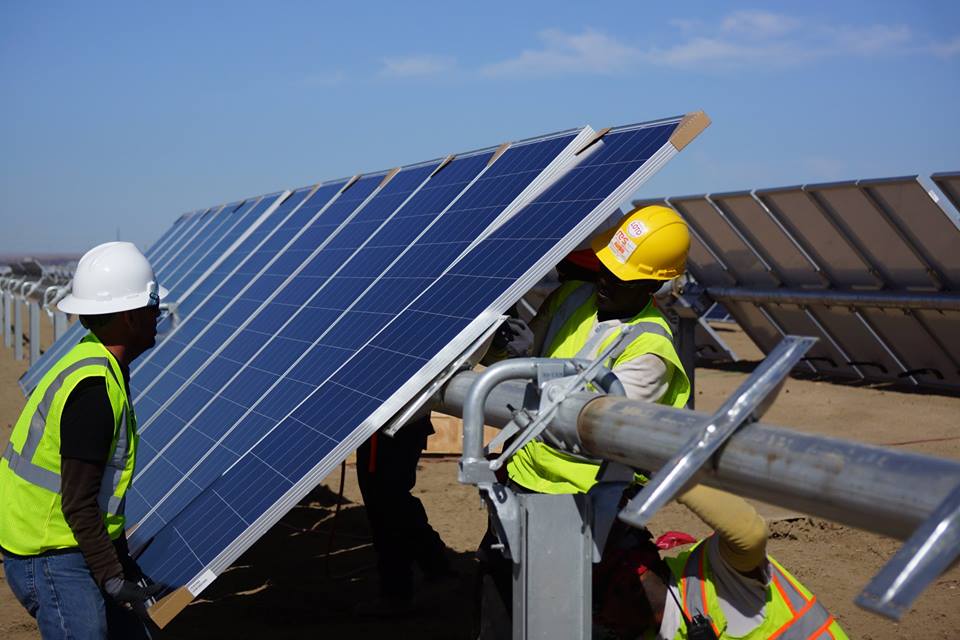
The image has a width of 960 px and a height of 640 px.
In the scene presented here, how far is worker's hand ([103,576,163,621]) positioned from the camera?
384 cm

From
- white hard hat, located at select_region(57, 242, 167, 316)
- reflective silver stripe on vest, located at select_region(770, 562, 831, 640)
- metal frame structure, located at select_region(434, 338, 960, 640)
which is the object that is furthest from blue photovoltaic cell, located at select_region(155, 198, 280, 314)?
metal frame structure, located at select_region(434, 338, 960, 640)

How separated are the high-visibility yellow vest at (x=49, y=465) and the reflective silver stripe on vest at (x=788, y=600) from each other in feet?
6.48

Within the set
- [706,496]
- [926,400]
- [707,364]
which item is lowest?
[707,364]

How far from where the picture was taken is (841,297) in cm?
1446

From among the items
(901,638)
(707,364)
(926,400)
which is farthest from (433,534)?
(707,364)

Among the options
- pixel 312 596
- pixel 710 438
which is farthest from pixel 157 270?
pixel 710 438

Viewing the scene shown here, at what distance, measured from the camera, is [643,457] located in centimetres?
252

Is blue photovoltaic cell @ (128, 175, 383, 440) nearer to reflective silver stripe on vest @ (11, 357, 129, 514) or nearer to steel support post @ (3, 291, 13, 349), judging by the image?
reflective silver stripe on vest @ (11, 357, 129, 514)

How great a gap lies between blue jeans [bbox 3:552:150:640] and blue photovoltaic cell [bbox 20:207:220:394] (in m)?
7.49

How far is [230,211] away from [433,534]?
731cm

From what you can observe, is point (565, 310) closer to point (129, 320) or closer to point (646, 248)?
point (646, 248)

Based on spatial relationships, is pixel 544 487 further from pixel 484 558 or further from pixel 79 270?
pixel 79 270

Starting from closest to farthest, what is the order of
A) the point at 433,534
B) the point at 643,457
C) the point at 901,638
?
the point at 643,457 → the point at 901,638 → the point at 433,534

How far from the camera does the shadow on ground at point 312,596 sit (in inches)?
259
